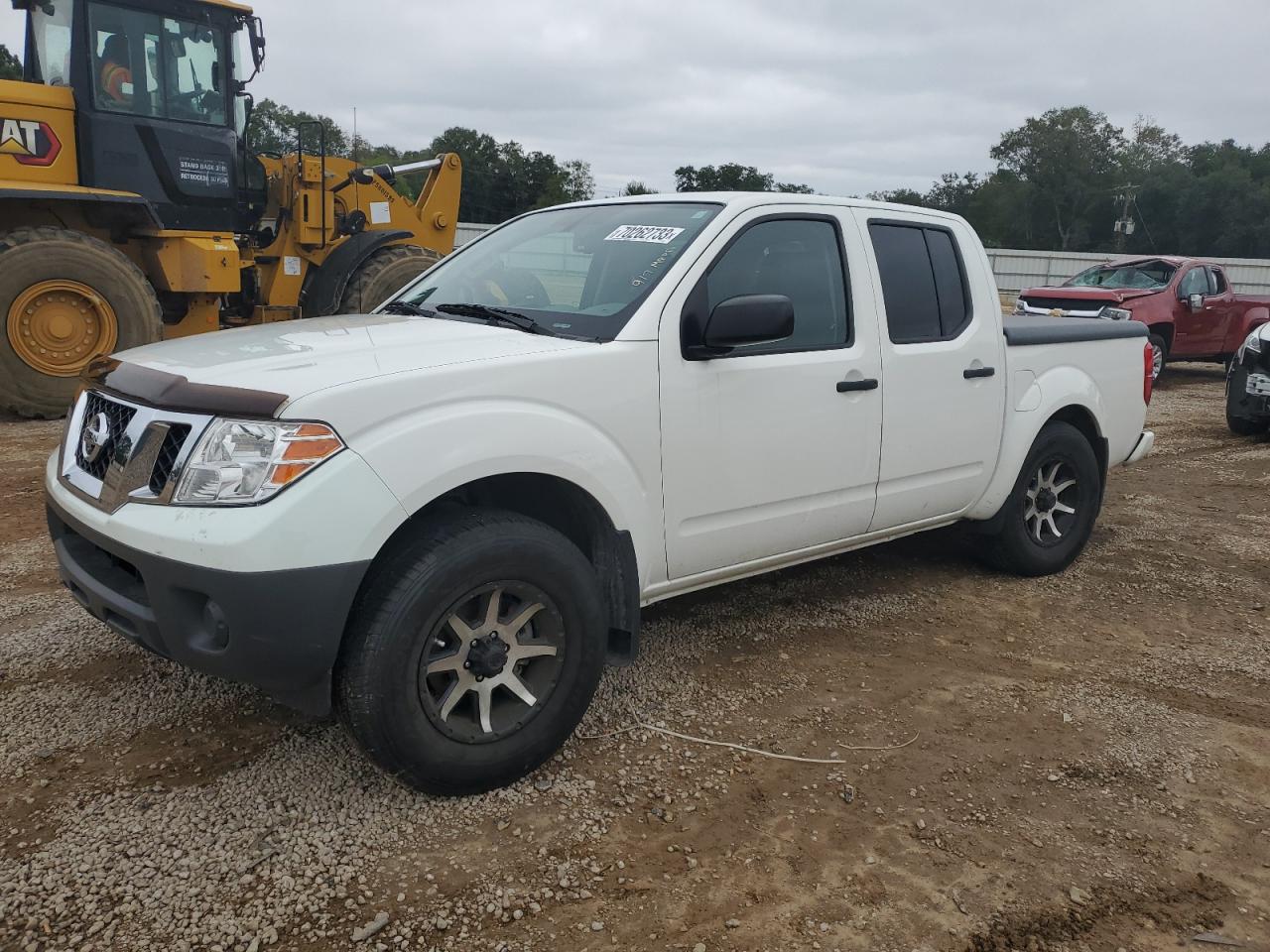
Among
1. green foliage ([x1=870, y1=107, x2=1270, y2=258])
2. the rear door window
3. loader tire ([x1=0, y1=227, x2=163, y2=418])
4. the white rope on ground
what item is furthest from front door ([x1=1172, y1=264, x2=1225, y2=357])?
green foliage ([x1=870, y1=107, x2=1270, y2=258])

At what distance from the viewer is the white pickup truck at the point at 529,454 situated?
8.30 ft

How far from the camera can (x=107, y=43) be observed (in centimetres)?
830

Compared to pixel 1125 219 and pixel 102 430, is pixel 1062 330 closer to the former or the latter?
pixel 102 430

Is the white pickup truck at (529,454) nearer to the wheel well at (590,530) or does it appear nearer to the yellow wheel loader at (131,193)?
the wheel well at (590,530)

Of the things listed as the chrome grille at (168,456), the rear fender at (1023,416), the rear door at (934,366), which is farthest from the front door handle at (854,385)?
the chrome grille at (168,456)

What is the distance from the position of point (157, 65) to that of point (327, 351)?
7228 millimetres

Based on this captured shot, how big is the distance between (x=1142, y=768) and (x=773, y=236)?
2.23 m

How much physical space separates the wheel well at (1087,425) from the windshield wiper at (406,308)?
308 centimetres

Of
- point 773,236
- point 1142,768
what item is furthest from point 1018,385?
point 1142,768

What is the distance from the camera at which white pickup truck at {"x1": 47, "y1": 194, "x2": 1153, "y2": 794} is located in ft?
8.30

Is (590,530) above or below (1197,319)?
below

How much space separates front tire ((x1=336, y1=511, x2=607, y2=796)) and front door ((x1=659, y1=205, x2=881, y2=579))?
1.89ft

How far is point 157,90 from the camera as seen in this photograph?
28.3 feet

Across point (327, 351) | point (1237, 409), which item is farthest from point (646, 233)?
point (1237, 409)
